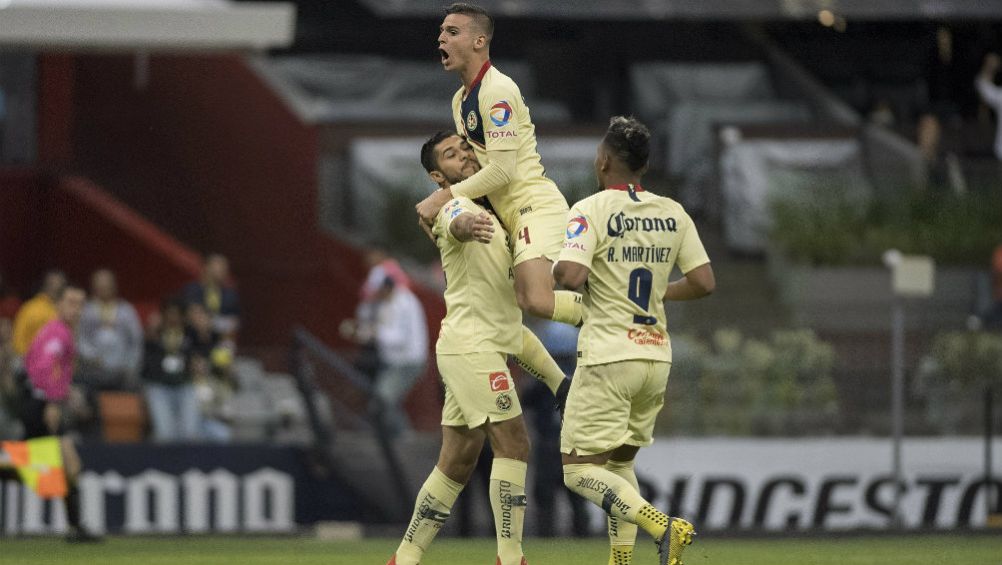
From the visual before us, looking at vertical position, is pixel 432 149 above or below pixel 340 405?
above

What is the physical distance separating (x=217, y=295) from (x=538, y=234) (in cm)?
1131

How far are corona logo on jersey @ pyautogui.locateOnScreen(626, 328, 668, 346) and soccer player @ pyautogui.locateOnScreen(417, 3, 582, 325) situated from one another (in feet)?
1.33

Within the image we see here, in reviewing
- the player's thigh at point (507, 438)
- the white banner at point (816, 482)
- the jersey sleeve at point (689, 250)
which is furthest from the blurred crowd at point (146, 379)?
the jersey sleeve at point (689, 250)

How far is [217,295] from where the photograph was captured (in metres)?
20.6

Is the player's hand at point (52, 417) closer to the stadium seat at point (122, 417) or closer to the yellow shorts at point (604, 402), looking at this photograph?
the stadium seat at point (122, 417)

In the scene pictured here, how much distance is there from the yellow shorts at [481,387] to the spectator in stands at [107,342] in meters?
9.01

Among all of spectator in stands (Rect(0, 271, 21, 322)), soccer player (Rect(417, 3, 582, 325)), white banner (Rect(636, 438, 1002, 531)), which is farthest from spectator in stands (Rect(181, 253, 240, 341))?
soccer player (Rect(417, 3, 582, 325))

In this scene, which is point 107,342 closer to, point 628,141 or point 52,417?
point 52,417

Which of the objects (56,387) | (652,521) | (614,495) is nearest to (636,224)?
(614,495)

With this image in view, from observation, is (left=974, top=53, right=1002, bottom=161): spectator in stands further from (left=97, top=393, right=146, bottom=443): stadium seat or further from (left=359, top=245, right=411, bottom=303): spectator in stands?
(left=97, top=393, right=146, bottom=443): stadium seat

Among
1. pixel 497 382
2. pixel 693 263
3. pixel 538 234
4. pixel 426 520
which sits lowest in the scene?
pixel 426 520

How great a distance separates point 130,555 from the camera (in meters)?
14.3

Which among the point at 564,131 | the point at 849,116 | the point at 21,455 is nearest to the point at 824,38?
the point at 849,116

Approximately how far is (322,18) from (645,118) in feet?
18.0
